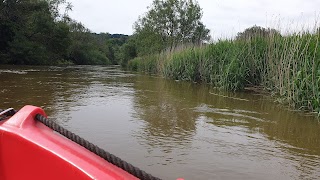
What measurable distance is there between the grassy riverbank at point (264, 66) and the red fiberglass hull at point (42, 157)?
448 centimetres

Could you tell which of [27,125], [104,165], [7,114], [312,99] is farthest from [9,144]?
[312,99]

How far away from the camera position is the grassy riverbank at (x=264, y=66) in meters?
5.24

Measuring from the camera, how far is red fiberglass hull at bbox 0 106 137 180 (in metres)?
0.95

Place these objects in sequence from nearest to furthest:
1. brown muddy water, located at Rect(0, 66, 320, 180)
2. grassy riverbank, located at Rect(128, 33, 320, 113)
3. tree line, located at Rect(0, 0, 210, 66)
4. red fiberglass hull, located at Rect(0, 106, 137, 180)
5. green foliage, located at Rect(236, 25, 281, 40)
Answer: red fiberglass hull, located at Rect(0, 106, 137, 180) → brown muddy water, located at Rect(0, 66, 320, 180) → grassy riverbank, located at Rect(128, 33, 320, 113) → green foliage, located at Rect(236, 25, 281, 40) → tree line, located at Rect(0, 0, 210, 66)

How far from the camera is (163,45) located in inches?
1051

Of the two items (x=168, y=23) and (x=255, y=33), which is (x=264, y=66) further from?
(x=168, y=23)

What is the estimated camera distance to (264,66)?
24.5 ft

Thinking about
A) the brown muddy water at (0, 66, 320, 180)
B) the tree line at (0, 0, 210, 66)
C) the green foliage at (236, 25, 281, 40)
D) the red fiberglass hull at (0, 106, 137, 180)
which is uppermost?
the tree line at (0, 0, 210, 66)

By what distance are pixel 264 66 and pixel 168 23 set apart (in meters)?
21.5

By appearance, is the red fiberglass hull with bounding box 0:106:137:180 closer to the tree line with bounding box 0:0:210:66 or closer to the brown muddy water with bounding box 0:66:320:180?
the brown muddy water with bounding box 0:66:320:180

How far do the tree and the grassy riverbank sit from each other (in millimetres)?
14944

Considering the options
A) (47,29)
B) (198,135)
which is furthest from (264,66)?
(47,29)

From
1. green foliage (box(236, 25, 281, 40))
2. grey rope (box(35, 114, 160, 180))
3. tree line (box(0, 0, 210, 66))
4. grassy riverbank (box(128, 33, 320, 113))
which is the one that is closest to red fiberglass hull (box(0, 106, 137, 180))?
grey rope (box(35, 114, 160, 180))

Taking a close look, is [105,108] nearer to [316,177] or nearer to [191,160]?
[191,160]
